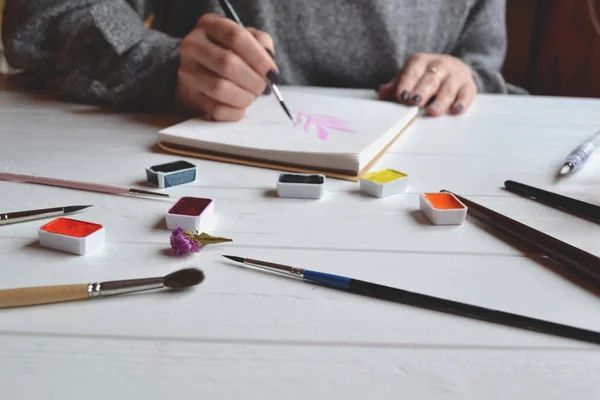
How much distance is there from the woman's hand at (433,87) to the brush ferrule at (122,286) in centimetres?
59

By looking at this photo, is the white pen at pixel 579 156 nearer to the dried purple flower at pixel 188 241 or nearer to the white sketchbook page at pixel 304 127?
the white sketchbook page at pixel 304 127

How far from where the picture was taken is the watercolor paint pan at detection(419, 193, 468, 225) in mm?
459

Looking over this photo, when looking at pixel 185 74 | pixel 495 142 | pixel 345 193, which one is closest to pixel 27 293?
pixel 345 193

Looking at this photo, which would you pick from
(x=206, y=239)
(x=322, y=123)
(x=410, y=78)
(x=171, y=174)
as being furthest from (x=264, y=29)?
(x=206, y=239)

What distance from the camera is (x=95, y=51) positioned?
2.73ft

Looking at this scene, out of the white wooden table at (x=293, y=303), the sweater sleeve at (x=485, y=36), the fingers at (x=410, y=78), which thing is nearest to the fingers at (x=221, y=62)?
the white wooden table at (x=293, y=303)

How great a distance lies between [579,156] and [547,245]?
26cm

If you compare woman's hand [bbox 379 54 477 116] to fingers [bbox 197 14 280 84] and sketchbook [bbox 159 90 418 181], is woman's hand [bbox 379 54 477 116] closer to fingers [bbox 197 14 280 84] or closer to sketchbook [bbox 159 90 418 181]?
sketchbook [bbox 159 90 418 181]

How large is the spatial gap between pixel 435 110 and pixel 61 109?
1.81 ft

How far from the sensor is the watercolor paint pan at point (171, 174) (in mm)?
527

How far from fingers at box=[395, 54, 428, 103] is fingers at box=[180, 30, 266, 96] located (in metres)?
0.25

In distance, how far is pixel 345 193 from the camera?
0.53 m

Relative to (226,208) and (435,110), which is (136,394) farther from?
(435,110)

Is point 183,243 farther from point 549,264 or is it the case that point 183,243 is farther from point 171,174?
point 549,264
